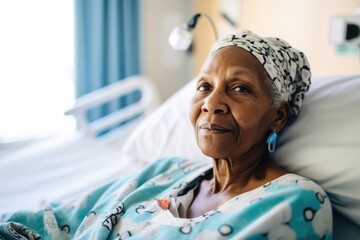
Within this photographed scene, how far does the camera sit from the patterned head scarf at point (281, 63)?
0.91m

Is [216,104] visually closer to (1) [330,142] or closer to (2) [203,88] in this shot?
(2) [203,88]

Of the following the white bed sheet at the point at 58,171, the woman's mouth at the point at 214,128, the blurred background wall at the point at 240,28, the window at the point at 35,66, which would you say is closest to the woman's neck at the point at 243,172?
the woman's mouth at the point at 214,128

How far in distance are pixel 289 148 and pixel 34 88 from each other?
6.39 feet

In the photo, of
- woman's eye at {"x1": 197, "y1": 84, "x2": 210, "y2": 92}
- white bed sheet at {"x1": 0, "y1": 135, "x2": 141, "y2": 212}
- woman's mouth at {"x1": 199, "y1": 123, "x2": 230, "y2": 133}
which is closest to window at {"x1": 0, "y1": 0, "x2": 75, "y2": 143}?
white bed sheet at {"x1": 0, "y1": 135, "x2": 141, "y2": 212}

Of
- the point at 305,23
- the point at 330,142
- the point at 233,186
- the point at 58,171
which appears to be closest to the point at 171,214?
the point at 233,186

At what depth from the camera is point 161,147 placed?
1.54 m

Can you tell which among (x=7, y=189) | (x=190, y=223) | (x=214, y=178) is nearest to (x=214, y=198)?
(x=214, y=178)

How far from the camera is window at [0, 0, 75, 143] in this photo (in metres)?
2.29

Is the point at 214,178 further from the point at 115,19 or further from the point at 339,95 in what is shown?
the point at 115,19

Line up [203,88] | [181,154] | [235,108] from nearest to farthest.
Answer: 1. [235,108]
2. [203,88]
3. [181,154]

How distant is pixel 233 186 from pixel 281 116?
24cm

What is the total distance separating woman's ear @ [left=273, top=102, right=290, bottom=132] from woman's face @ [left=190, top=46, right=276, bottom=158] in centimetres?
3

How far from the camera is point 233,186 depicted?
39.4 inches

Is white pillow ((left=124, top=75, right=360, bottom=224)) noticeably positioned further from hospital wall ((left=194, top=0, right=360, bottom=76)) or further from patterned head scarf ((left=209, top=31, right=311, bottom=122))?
hospital wall ((left=194, top=0, right=360, bottom=76))
